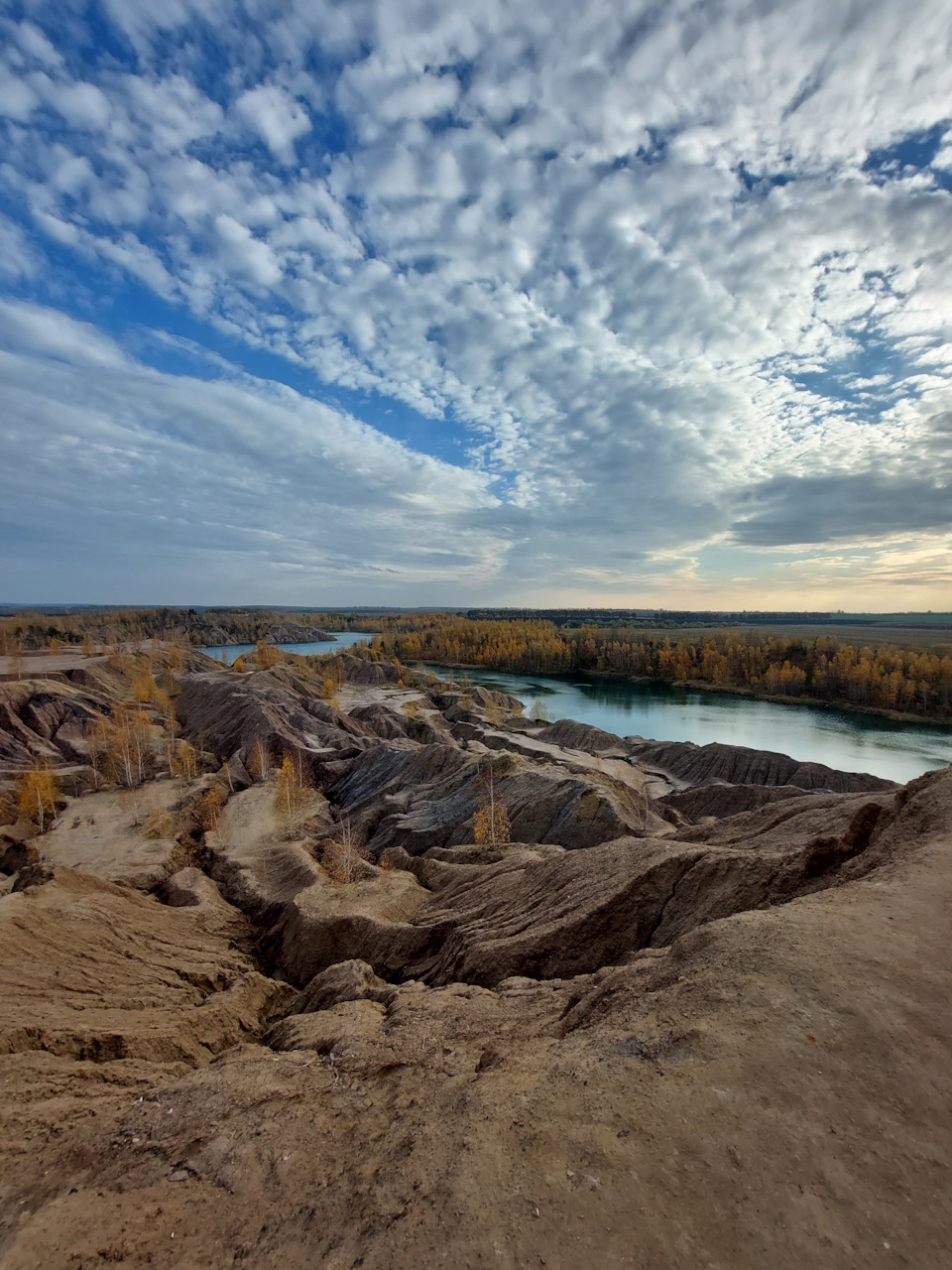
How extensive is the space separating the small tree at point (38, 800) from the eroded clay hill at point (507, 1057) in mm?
14058

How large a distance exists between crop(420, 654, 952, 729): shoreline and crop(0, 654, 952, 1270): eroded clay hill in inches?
2716

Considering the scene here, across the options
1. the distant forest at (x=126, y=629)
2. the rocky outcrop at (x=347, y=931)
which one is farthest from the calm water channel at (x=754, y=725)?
the distant forest at (x=126, y=629)

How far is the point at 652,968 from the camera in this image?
32.7 feet

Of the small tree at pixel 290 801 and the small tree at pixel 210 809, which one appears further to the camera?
the small tree at pixel 210 809

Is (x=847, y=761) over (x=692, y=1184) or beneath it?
beneath

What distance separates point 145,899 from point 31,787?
17684 millimetres

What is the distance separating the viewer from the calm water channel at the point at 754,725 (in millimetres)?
54188

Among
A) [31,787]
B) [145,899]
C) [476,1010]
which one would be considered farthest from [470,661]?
[476,1010]

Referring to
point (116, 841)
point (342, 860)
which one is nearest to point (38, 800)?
point (116, 841)

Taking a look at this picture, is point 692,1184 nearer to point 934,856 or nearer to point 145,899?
point 934,856

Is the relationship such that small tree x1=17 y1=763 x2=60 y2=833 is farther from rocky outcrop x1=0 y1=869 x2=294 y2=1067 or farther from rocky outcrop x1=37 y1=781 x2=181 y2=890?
rocky outcrop x1=0 y1=869 x2=294 y2=1067

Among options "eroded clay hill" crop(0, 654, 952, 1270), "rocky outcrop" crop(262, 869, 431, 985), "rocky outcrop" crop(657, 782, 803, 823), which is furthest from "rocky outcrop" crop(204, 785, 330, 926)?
"rocky outcrop" crop(657, 782, 803, 823)

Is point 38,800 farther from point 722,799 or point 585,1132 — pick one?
point 722,799

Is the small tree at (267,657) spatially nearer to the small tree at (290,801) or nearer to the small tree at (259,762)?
the small tree at (259,762)
